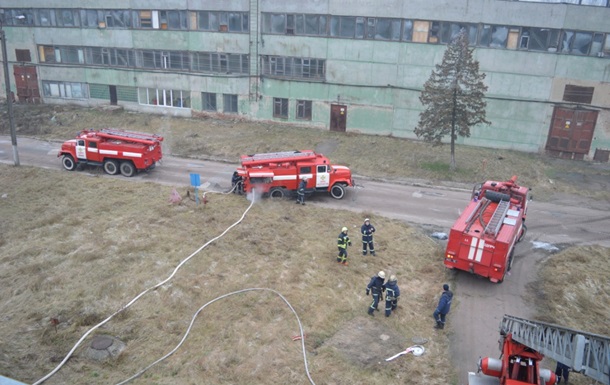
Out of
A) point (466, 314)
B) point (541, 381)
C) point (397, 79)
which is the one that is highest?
point (397, 79)

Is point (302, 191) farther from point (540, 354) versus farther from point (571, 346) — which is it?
point (571, 346)

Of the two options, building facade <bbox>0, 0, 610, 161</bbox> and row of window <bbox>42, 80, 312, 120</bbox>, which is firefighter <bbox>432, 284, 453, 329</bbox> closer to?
building facade <bbox>0, 0, 610, 161</bbox>

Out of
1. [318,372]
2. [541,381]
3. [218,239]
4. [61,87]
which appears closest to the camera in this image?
[541,381]

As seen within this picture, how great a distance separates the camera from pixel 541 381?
8.68 meters

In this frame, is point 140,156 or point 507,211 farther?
point 140,156

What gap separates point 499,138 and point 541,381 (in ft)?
88.9

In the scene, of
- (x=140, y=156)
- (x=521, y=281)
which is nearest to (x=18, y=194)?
(x=140, y=156)

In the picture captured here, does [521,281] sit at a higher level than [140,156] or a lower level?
lower

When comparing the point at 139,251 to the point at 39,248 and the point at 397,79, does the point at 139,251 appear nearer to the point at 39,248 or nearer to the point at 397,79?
the point at 39,248

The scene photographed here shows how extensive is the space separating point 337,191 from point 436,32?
16809mm

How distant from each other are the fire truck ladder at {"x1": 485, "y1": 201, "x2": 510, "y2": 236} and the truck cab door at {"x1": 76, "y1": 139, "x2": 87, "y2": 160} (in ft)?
67.7

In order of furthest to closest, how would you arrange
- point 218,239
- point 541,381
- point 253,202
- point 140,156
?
1. point 140,156
2. point 253,202
3. point 218,239
4. point 541,381

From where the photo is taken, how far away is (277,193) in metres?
22.0

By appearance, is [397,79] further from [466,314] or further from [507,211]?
[466,314]
